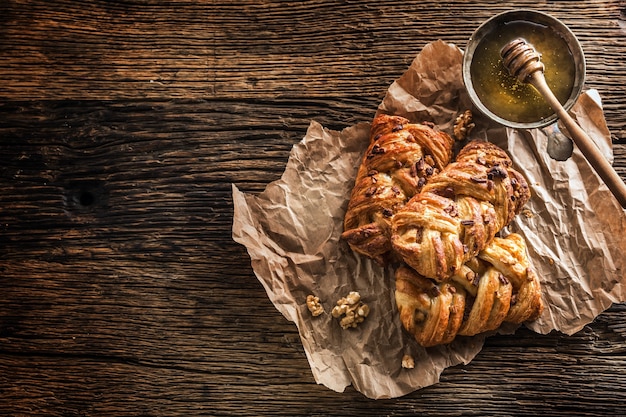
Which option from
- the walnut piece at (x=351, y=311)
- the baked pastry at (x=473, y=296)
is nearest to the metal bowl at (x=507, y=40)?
the baked pastry at (x=473, y=296)

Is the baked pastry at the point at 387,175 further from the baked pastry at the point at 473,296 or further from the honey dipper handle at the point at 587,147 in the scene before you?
the honey dipper handle at the point at 587,147

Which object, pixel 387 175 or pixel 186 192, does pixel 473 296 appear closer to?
pixel 387 175

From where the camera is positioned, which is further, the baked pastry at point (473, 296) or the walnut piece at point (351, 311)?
the walnut piece at point (351, 311)

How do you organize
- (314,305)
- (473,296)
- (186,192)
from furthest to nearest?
(186,192)
(314,305)
(473,296)

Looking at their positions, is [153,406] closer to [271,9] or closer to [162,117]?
[162,117]

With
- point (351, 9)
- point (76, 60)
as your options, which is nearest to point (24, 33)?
point (76, 60)

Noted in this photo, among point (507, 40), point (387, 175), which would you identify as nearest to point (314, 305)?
point (387, 175)
